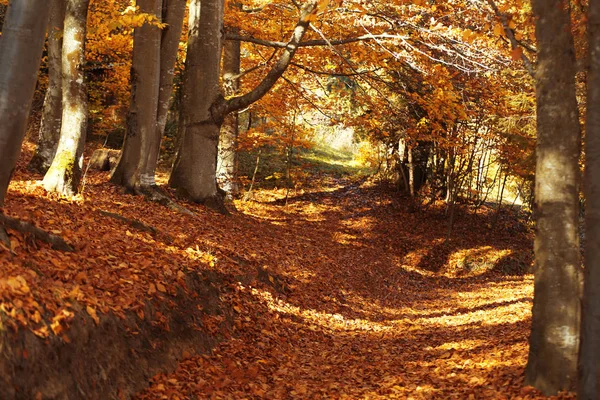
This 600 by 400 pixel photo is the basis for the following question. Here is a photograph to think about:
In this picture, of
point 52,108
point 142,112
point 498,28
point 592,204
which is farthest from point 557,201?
point 52,108

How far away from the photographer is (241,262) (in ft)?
33.2

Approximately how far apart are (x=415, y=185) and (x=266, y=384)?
17832 millimetres

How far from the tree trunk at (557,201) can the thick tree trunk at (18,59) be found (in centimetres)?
473

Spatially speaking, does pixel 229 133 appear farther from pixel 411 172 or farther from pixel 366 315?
pixel 411 172

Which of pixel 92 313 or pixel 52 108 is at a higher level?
pixel 52 108

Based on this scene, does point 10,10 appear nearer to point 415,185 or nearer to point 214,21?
point 214,21

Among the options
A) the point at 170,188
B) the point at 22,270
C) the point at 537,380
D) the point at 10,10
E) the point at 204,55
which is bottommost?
the point at 537,380

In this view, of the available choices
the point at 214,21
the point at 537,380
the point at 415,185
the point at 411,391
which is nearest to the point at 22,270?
the point at 411,391

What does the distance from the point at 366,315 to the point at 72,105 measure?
252 inches

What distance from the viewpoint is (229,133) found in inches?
699

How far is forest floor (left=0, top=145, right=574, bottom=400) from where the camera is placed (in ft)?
19.7

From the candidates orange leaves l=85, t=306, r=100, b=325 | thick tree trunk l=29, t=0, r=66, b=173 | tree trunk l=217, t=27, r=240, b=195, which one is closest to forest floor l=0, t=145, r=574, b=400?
orange leaves l=85, t=306, r=100, b=325

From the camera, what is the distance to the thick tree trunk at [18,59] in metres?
5.90

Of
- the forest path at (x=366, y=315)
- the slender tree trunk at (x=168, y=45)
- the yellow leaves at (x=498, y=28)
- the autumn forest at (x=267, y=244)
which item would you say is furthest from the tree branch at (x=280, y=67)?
the yellow leaves at (x=498, y=28)
